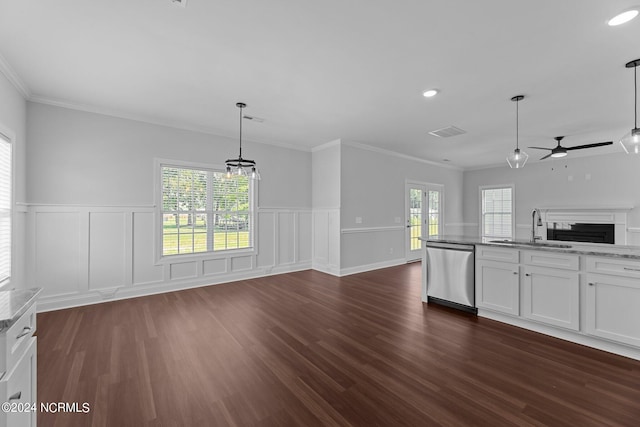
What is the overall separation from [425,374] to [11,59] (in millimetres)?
4978

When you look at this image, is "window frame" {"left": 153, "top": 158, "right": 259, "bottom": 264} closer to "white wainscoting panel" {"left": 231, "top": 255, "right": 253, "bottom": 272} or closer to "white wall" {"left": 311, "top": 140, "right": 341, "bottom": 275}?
"white wainscoting panel" {"left": 231, "top": 255, "right": 253, "bottom": 272}

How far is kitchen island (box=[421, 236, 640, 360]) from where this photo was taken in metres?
2.50

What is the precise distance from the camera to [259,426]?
67.1 inches

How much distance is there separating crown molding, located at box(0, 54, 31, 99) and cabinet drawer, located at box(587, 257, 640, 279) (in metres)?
6.18

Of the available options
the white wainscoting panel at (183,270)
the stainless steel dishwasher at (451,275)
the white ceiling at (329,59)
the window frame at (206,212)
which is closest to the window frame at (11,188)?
the white ceiling at (329,59)

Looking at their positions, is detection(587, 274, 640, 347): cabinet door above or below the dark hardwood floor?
above

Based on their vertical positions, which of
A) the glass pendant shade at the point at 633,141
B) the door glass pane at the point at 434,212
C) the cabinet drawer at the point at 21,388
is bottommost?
the cabinet drawer at the point at 21,388

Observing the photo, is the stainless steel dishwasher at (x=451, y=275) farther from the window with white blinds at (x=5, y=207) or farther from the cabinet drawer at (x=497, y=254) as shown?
the window with white blinds at (x=5, y=207)

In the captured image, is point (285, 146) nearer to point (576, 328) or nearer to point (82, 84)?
point (82, 84)

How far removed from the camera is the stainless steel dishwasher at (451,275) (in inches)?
142

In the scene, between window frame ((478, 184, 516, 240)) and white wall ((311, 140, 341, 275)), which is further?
window frame ((478, 184, 516, 240))

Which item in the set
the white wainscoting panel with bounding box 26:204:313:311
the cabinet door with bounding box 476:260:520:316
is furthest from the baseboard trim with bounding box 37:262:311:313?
the cabinet door with bounding box 476:260:520:316

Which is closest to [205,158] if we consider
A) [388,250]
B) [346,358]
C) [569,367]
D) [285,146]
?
[285,146]

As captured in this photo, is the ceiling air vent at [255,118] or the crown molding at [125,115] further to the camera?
the ceiling air vent at [255,118]
